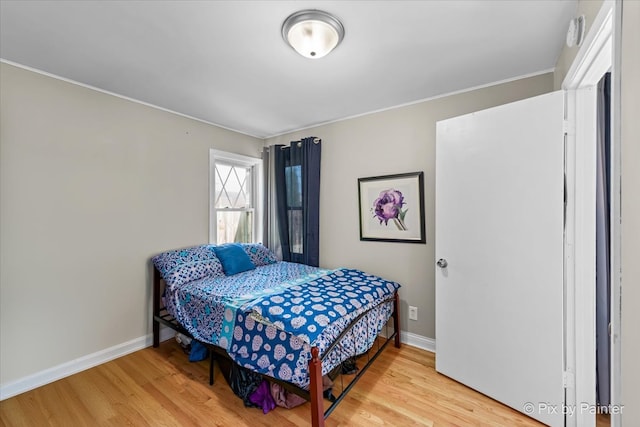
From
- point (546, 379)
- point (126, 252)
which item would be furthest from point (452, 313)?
point (126, 252)

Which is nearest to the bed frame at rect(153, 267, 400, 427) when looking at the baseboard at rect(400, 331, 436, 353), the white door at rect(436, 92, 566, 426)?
the baseboard at rect(400, 331, 436, 353)

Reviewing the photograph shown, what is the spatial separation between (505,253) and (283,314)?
60.3 inches

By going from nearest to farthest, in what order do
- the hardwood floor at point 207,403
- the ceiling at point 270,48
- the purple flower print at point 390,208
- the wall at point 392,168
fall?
the ceiling at point 270,48
the hardwood floor at point 207,403
the wall at point 392,168
the purple flower print at point 390,208

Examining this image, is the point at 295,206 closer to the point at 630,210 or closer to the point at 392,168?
the point at 392,168

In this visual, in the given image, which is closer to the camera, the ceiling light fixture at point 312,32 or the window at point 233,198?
the ceiling light fixture at point 312,32

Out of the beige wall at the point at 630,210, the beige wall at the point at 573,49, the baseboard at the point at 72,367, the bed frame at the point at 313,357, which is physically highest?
the beige wall at the point at 573,49

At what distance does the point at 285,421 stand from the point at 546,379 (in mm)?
1644

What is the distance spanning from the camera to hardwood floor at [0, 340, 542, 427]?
1.72 m

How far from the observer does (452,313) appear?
83.4 inches

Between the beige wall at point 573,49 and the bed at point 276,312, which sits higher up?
the beige wall at point 573,49

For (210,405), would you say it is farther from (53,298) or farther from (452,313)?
(452,313)

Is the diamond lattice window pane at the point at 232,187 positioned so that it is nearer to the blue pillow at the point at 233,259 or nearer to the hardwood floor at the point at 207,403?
the blue pillow at the point at 233,259

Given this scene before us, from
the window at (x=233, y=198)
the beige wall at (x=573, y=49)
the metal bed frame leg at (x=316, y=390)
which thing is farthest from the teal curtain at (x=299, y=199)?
the beige wall at (x=573, y=49)

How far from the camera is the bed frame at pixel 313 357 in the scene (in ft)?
4.96
